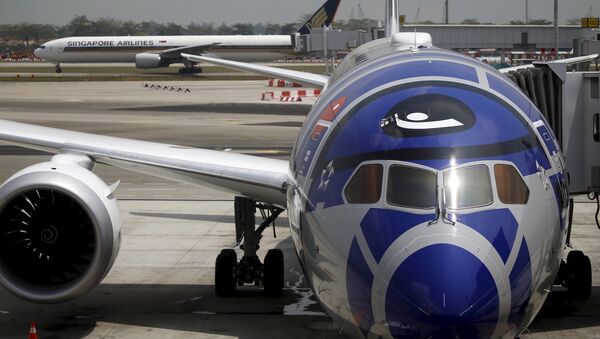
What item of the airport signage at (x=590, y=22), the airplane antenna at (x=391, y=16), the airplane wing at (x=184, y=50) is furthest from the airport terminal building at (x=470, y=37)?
the airplane antenna at (x=391, y=16)

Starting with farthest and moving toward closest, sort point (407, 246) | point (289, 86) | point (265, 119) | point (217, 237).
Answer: point (289, 86)
point (265, 119)
point (217, 237)
point (407, 246)

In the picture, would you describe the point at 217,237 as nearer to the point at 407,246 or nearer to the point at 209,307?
the point at 209,307

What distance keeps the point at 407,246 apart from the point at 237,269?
7.26 m

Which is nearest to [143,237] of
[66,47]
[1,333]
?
[1,333]

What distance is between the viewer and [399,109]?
30.7 ft

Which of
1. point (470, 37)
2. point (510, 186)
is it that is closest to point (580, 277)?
point (510, 186)

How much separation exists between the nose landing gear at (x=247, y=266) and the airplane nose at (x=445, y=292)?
6869 mm

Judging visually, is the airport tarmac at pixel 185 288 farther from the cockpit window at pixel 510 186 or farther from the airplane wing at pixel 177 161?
the cockpit window at pixel 510 186

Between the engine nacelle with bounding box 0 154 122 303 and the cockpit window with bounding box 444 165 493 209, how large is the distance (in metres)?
5.52

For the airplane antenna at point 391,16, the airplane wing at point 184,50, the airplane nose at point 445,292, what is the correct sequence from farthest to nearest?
the airplane wing at point 184,50, the airplane antenna at point 391,16, the airplane nose at point 445,292

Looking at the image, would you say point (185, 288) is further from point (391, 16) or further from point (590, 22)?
point (590, 22)

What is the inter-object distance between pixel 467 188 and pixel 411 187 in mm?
457

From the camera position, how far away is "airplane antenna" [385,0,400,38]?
66.2 ft

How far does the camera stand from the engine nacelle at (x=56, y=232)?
42.0 ft
